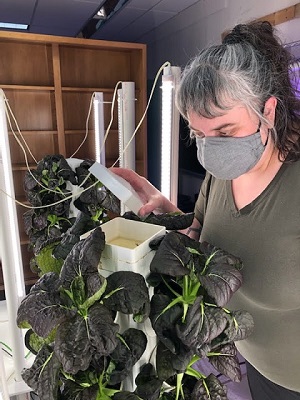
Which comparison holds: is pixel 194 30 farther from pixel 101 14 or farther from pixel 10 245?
pixel 10 245

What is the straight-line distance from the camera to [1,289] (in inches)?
136

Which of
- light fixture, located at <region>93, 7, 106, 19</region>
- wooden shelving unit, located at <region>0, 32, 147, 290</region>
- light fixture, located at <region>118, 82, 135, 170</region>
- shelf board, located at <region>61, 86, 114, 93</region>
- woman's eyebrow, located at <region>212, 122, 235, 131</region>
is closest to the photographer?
woman's eyebrow, located at <region>212, 122, 235, 131</region>

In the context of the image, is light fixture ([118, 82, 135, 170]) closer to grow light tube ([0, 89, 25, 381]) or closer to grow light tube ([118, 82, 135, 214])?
grow light tube ([118, 82, 135, 214])

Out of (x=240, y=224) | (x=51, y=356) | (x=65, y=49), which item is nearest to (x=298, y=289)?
(x=240, y=224)

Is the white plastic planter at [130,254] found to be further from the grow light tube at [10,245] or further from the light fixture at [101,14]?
the light fixture at [101,14]

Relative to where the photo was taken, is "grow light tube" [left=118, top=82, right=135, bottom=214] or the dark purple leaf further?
"grow light tube" [left=118, top=82, right=135, bottom=214]

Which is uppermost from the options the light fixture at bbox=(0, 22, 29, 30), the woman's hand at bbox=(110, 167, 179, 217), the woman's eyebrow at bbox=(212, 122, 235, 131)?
the light fixture at bbox=(0, 22, 29, 30)

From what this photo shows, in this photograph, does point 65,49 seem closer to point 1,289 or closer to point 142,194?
point 1,289

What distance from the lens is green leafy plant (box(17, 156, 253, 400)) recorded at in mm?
637

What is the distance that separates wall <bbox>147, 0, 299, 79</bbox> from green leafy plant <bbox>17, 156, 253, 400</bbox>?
208 cm

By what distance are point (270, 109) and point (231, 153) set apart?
14cm

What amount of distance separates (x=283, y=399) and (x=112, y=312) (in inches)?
27.6

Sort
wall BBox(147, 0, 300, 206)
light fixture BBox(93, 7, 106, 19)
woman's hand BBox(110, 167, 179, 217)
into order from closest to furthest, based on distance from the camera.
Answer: woman's hand BBox(110, 167, 179, 217)
wall BBox(147, 0, 300, 206)
light fixture BBox(93, 7, 106, 19)

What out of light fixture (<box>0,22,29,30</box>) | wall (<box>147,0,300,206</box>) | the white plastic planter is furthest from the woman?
light fixture (<box>0,22,29,30</box>)
